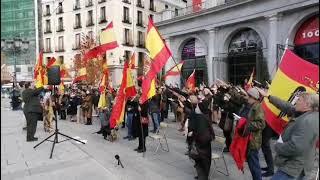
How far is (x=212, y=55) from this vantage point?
84.3 feet

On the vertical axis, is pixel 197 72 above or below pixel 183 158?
above

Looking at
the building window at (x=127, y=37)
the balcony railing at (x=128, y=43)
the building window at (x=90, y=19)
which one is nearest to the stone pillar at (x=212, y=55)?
the balcony railing at (x=128, y=43)

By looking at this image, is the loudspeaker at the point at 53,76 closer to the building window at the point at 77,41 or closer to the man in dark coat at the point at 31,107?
the man in dark coat at the point at 31,107

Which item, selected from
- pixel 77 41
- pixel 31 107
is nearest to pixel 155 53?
pixel 31 107

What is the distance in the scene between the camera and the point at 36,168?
27.3 feet

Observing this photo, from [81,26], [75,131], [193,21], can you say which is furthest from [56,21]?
[75,131]

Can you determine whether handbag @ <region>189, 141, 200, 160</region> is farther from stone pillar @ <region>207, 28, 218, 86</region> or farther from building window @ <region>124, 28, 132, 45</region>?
building window @ <region>124, 28, 132, 45</region>

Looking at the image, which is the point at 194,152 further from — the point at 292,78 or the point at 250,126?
the point at 292,78

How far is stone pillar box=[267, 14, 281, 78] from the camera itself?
68.1 ft

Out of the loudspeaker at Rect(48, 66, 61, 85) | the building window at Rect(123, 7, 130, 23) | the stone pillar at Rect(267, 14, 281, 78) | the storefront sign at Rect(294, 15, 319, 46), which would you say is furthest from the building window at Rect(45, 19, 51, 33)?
the loudspeaker at Rect(48, 66, 61, 85)

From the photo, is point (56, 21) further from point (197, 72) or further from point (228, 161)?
point (228, 161)

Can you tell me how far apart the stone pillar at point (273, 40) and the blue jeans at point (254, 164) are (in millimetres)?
14753

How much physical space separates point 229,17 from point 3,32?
73.5ft

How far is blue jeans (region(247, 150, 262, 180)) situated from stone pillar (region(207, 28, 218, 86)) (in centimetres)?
1858
